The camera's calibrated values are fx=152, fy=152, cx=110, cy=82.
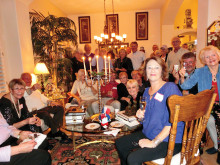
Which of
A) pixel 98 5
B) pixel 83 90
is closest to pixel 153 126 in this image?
pixel 83 90

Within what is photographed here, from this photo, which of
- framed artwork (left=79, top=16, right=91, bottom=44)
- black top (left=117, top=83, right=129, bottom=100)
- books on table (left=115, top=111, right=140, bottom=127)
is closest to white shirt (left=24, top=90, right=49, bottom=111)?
Answer: black top (left=117, top=83, right=129, bottom=100)

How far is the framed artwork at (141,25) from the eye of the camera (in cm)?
673

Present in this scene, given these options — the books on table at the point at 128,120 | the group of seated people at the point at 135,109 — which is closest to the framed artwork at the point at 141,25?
the group of seated people at the point at 135,109

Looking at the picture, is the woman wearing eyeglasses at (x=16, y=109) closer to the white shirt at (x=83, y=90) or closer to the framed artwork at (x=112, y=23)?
the white shirt at (x=83, y=90)

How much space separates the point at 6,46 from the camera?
3.27 metres

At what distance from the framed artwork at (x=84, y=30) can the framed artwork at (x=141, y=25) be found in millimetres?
2234

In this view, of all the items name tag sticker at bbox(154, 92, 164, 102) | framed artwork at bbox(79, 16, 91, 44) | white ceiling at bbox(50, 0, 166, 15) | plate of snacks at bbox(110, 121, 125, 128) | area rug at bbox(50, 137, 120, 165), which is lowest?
area rug at bbox(50, 137, 120, 165)

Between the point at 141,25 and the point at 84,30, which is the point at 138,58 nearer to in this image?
the point at 141,25

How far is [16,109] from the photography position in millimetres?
2094

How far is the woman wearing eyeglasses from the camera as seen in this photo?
1.96 meters

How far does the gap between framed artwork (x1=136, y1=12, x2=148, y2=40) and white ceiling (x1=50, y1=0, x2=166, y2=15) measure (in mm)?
319

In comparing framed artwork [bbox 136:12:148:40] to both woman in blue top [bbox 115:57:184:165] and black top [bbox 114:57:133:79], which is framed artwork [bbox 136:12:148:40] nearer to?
black top [bbox 114:57:133:79]

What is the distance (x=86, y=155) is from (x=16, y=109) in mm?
1177

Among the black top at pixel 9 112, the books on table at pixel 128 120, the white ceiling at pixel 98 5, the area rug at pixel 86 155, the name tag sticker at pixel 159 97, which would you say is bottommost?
the area rug at pixel 86 155
